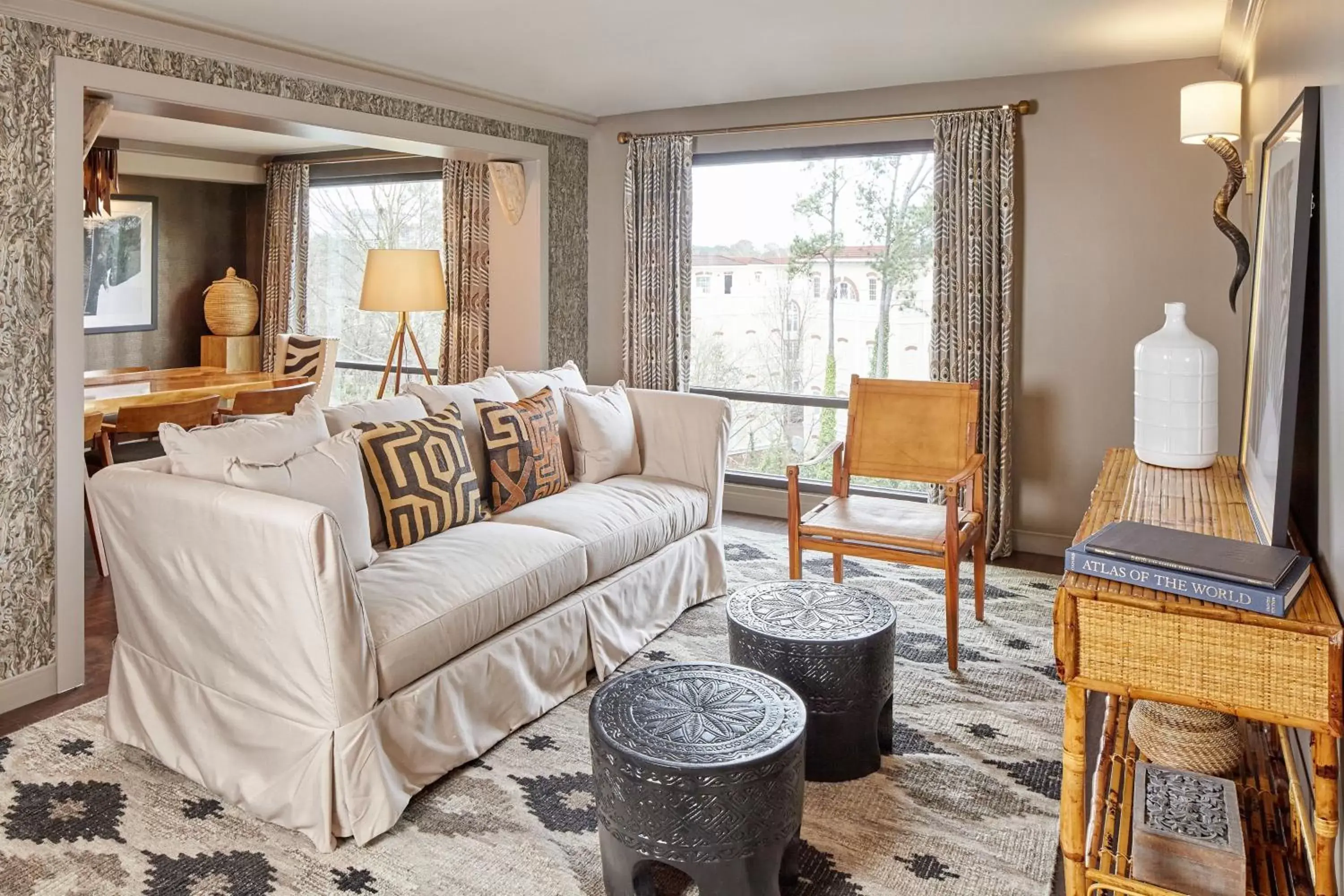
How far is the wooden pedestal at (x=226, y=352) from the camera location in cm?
747

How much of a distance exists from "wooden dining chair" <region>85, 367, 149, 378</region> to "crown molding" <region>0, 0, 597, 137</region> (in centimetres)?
253

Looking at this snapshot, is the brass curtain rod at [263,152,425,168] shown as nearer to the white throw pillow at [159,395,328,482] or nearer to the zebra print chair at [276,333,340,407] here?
the zebra print chair at [276,333,340,407]

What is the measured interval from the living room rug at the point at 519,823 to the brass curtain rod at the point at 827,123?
9.46 ft

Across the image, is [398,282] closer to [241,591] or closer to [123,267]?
[123,267]

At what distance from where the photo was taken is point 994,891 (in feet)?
7.10

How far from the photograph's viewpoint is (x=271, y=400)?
4883 millimetres

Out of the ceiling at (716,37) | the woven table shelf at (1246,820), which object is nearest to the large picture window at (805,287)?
the ceiling at (716,37)

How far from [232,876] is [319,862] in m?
0.19

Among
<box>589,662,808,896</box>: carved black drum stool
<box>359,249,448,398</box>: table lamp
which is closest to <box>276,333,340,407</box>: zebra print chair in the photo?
<box>359,249,448,398</box>: table lamp

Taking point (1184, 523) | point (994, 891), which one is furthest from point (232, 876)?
point (1184, 523)

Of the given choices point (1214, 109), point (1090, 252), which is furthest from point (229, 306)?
point (1214, 109)

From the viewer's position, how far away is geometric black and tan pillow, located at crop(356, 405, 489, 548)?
307 cm

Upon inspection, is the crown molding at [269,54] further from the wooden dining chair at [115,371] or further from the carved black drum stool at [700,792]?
the carved black drum stool at [700,792]

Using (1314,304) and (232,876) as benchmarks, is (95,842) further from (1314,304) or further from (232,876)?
(1314,304)
